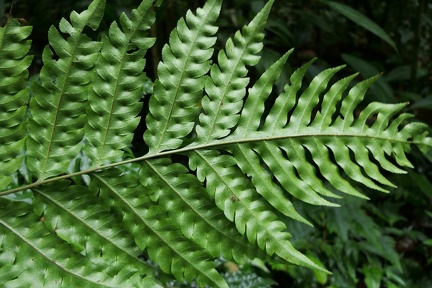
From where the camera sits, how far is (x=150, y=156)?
0.81m

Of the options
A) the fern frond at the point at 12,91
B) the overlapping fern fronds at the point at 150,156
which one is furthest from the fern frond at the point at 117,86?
the fern frond at the point at 12,91

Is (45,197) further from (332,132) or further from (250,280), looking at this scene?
(250,280)

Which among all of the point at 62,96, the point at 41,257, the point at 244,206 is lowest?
the point at 41,257

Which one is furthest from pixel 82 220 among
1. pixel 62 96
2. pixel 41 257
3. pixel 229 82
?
pixel 229 82

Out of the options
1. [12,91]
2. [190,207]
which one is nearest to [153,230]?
[190,207]

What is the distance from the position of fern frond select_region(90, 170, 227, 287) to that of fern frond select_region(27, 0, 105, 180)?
7 centimetres

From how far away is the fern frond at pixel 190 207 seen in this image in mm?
805

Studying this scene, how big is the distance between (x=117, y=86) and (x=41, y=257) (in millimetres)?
287

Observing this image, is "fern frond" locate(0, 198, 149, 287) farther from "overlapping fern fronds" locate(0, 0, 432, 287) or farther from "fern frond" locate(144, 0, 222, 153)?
"fern frond" locate(144, 0, 222, 153)

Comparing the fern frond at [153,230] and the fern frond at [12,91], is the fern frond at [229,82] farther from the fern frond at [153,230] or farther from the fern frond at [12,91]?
the fern frond at [12,91]

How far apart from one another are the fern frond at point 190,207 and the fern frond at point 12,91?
203mm

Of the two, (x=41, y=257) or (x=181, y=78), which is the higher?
(x=181, y=78)

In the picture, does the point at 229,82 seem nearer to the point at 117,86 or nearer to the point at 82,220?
the point at 117,86

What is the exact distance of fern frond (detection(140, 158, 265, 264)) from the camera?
31.7 inches
